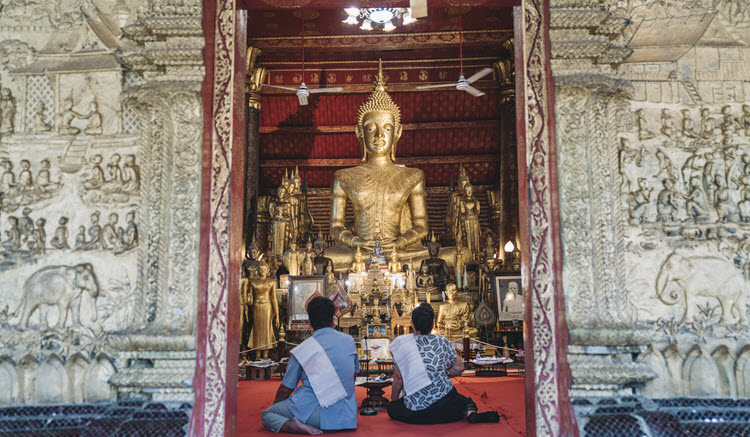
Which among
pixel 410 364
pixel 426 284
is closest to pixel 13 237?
pixel 410 364

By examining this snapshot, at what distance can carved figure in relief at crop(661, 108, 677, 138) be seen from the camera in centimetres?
490

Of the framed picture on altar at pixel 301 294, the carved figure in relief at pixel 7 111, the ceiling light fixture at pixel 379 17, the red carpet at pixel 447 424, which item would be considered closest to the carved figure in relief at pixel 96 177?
the carved figure in relief at pixel 7 111

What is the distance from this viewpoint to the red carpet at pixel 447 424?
189 inches

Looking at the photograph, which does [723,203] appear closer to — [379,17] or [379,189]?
[379,189]

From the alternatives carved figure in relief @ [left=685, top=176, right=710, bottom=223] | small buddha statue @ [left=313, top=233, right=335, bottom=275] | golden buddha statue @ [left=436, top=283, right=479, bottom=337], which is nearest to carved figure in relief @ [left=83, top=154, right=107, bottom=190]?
carved figure in relief @ [left=685, top=176, right=710, bottom=223]

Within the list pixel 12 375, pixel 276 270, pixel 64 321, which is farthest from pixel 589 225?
pixel 276 270

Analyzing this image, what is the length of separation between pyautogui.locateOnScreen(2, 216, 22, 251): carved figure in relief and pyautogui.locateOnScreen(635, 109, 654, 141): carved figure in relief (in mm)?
4515

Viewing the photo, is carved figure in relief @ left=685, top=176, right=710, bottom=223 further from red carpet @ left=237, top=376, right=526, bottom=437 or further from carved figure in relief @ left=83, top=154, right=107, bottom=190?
carved figure in relief @ left=83, top=154, right=107, bottom=190

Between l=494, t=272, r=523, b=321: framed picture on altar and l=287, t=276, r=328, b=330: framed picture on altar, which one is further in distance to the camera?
l=494, t=272, r=523, b=321: framed picture on altar

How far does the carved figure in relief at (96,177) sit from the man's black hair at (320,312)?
175cm

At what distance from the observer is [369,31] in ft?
35.3

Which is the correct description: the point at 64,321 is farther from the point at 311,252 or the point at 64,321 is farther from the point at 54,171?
the point at 311,252

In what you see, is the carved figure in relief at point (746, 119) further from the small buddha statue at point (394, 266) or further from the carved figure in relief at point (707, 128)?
the small buddha statue at point (394, 266)

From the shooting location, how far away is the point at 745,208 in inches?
191
